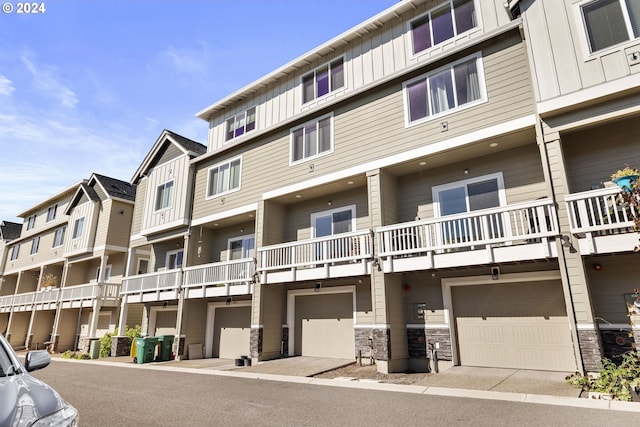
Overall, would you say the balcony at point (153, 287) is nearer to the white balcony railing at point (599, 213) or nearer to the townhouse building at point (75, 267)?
the townhouse building at point (75, 267)

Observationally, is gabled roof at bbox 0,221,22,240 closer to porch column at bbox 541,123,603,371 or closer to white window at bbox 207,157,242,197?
white window at bbox 207,157,242,197

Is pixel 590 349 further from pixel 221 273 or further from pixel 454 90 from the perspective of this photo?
pixel 221 273

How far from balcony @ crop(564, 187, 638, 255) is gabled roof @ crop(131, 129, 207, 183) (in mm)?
17231

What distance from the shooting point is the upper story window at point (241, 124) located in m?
18.4

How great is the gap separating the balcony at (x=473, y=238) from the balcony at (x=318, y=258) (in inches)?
29.7

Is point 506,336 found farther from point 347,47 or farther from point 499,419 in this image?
point 347,47

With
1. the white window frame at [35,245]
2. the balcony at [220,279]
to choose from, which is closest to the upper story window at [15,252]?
the white window frame at [35,245]

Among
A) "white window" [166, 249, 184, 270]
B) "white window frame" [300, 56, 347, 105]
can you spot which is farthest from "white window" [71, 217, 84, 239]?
"white window frame" [300, 56, 347, 105]

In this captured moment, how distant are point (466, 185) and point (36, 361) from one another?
459 inches

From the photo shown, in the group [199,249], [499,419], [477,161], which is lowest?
[499,419]

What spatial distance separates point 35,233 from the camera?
3334cm

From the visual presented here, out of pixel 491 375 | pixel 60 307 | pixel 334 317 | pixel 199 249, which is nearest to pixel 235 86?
pixel 199 249

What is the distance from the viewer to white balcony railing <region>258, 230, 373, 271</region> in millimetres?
12406

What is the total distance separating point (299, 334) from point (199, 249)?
7.10m
